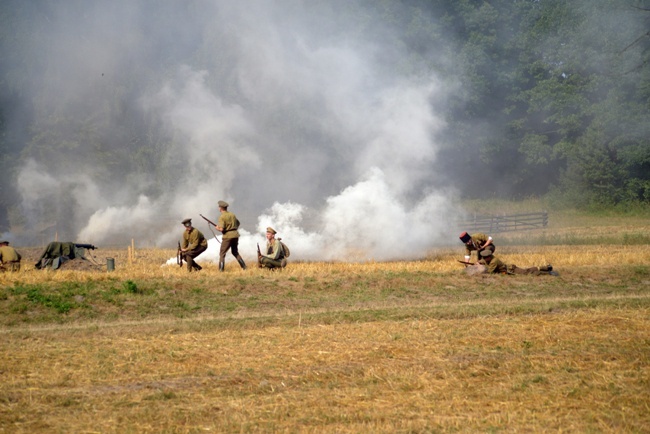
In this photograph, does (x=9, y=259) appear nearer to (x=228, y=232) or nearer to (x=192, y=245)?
(x=192, y=245)

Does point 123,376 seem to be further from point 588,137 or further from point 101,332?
point 588,137

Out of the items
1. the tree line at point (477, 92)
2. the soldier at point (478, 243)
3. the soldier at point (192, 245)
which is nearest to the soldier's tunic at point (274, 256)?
the soldier at point (192, 245)

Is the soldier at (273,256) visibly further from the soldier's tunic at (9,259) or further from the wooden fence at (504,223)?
the wooden fence at (504,223)

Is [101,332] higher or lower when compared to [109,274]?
lower

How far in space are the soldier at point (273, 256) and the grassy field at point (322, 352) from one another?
4.86ft

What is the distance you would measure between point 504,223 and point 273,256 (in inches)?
A: 1223

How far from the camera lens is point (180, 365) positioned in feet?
38.3

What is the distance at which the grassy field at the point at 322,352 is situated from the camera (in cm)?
920

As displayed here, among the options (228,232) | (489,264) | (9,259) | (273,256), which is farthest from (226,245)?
(489,264)

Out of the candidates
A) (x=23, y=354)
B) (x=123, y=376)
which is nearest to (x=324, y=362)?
(x=123, y=376)

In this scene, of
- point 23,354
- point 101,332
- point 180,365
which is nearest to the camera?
point 180,365

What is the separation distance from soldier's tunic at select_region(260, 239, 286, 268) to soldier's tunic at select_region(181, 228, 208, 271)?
1840mm

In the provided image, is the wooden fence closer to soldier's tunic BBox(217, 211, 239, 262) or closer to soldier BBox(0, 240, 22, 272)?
soldier's tunic BBox(217, 211, 239, 262)

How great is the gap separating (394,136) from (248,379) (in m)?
23.3
